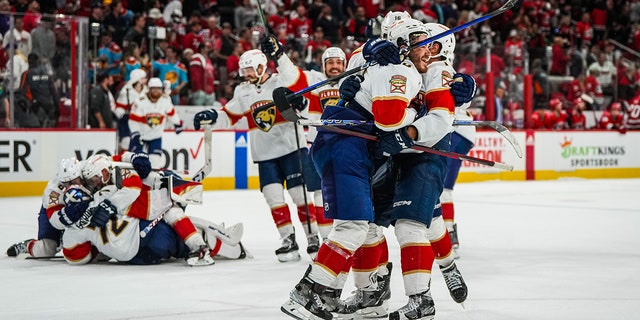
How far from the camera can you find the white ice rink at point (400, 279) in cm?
464

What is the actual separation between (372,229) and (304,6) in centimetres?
1311

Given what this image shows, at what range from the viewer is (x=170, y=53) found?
1364cm

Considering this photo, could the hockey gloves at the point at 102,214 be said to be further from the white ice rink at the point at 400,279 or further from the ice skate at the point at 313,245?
the ice skate at the point at 313,245

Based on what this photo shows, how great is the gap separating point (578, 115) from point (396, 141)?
12.8 meters

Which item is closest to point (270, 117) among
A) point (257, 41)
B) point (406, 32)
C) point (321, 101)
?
point (321, 101)

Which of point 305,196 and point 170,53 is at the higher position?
point 170,53

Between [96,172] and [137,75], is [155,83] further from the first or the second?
[96,172]

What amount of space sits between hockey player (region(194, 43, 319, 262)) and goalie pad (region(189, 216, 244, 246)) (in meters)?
0.36

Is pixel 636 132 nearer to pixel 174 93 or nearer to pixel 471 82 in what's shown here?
pixel 174 93

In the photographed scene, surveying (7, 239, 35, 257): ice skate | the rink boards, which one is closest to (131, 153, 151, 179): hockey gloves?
(7, 239, 35, 257): ice skate

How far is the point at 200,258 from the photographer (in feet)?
20.2

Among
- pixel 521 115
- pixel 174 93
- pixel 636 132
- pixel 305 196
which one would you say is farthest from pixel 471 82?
pixel 636 132

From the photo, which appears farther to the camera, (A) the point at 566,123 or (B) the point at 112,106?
(A) the point at 566,123

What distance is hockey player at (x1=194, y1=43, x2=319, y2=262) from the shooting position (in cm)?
679
